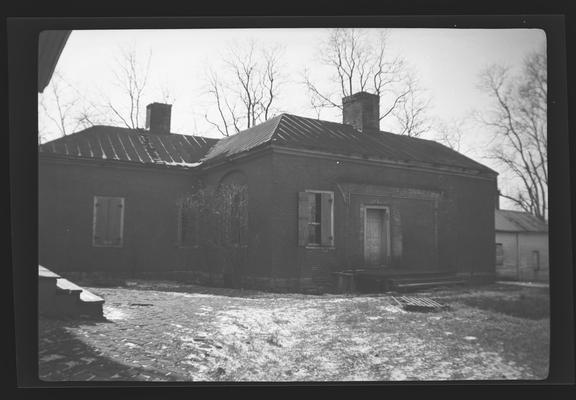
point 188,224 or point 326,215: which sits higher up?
point 326,215

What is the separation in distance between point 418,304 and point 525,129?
2.57 m

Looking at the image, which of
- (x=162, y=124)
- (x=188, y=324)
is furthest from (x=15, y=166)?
(x=162, y=124)

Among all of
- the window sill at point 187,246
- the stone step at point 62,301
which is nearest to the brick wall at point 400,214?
the window sill at point 187,246

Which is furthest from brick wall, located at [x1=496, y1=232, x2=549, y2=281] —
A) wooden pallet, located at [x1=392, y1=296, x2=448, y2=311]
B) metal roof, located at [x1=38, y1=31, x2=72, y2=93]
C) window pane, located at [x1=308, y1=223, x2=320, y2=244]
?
metal roof, located at [x1=38, y1=31, x2=72, y2=93]

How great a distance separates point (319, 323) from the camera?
18.0 feet

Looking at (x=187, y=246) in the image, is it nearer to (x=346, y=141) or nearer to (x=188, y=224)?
(x=188, y=224)

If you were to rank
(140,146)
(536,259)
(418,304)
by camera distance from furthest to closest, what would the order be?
(140,146) → (418,304) → (536,259)

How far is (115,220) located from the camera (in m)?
9.75

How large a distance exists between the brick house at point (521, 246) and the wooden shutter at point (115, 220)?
23.3 ft

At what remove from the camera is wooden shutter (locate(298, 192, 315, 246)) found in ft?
26.8

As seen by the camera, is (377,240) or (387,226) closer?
(377,240)

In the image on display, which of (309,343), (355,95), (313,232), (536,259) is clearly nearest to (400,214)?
(313,232)
